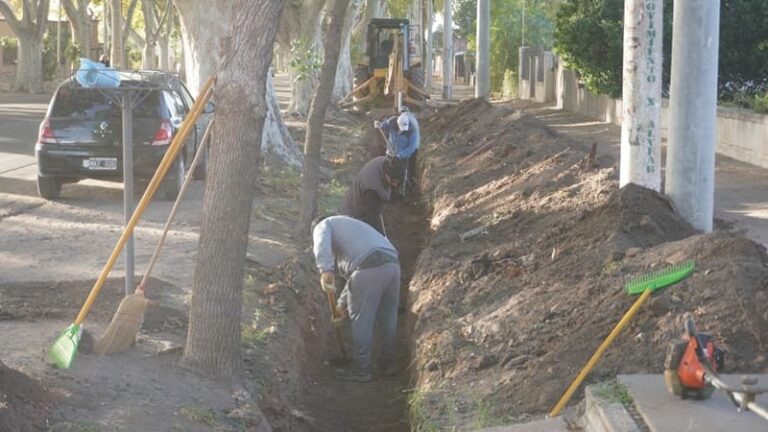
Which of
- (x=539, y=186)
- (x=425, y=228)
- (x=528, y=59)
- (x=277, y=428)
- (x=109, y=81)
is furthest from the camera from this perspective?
(x=528, y=59)

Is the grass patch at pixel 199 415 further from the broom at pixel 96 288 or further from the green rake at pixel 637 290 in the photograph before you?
the green rake at pixel 637 290

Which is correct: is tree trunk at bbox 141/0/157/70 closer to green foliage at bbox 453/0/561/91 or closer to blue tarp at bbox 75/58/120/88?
green foliage at bbox 453/0/561/91

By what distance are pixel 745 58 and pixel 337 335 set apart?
49.9ft

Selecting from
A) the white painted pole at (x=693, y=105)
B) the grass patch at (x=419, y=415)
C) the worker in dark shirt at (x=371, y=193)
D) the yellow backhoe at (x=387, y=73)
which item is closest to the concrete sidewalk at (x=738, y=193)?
the white painted pole at (x=693, y=105)

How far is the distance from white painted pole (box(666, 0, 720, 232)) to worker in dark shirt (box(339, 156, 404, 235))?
130 inches

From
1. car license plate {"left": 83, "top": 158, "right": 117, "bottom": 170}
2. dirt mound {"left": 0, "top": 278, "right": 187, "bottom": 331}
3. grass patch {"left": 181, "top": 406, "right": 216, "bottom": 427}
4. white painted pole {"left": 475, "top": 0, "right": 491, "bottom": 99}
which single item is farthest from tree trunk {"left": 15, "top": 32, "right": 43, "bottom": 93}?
grass patch {"left": 181, "top": 406, "right": 216, "bottom": 427}

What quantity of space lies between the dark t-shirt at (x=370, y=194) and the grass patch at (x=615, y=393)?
6.36 meters

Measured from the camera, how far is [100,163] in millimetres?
15688

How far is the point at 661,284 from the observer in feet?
25.6

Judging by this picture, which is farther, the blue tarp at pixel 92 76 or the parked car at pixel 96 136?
the parked car at pixel 96 136

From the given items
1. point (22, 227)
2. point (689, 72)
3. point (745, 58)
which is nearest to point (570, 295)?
point (689, 72)

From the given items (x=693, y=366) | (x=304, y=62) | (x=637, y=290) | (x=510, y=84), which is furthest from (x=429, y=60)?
(x=693, y=366)

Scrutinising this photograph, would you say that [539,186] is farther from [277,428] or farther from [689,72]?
[277,428]

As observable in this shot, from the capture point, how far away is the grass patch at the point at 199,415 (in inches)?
280
